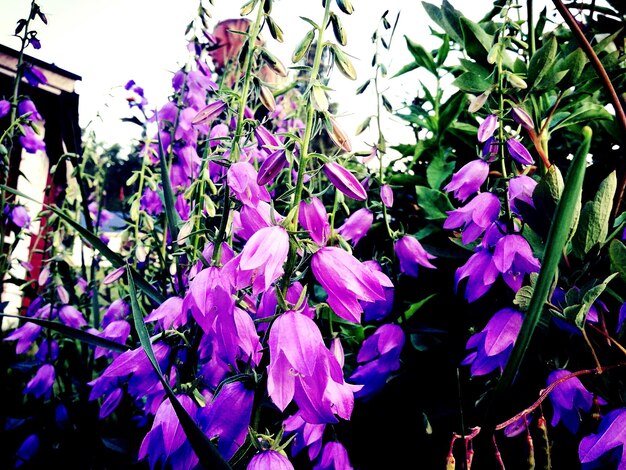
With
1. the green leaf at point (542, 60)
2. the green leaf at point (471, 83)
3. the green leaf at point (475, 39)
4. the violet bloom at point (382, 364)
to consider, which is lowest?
the violet bloom at point (382, 364)

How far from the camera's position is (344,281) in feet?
1.45

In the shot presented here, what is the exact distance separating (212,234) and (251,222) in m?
0.07

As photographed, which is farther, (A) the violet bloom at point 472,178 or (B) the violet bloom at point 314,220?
(A) the violet bloom at point 472,178

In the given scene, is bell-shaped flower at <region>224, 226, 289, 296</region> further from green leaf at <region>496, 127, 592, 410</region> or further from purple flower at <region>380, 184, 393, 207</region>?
purple flower at <region>380, 184, 393, 207</region>

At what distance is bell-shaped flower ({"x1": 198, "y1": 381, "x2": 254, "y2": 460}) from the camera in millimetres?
446

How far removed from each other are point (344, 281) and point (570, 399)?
1.12ft

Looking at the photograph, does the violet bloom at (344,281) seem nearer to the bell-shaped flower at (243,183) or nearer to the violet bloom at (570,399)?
the bell-shaped flower at (243,183)

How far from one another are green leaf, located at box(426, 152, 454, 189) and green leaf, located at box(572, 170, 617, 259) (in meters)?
0.54

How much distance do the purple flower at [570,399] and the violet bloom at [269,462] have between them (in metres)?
0.35

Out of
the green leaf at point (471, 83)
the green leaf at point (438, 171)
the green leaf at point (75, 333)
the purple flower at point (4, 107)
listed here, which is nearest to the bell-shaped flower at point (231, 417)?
the green leaf at point (75, 333)

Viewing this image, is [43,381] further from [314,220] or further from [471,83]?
[471,83]

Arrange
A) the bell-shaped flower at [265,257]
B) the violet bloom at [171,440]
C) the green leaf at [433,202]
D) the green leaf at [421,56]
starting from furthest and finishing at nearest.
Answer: the green leaf at [421,56] → the green leaf at [433,202] → the violet bloom at [171,440] → the bell-shaped flower at [265,257]

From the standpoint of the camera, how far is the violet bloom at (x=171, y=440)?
523mm

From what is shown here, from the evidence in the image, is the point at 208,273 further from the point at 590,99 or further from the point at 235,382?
the point at 590,99
